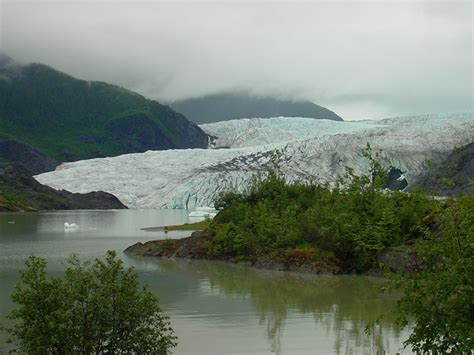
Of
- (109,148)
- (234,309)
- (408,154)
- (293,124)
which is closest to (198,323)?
(234,309)

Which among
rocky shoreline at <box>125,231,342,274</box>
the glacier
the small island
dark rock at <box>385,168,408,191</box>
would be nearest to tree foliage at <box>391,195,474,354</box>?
the small island

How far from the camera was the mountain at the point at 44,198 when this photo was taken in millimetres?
89662

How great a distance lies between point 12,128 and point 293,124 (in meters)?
111

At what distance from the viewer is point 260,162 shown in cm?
8306

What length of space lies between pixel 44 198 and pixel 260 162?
109 feet

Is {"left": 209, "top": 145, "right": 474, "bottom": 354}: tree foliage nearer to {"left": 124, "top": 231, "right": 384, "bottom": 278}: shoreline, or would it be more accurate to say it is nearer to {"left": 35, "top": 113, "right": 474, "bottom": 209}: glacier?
{"left": 124, "top": 231, "right": 384, "bottom": 278}: shoreline

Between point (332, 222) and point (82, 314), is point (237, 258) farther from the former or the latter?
point (82, 314)

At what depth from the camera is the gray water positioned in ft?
38.5

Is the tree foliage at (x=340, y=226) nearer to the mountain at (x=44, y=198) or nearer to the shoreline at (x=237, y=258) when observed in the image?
the shoreline at (x=237, y=258)

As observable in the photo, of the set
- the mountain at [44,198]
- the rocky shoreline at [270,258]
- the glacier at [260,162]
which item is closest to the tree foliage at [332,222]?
the rocky shoreline at [270,258]

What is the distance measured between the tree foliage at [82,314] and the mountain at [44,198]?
82175mm

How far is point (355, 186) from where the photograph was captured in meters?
25.9

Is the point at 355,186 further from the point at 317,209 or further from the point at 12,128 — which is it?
the point at 12,128

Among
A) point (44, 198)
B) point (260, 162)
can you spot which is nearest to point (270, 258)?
point (260, 162)
